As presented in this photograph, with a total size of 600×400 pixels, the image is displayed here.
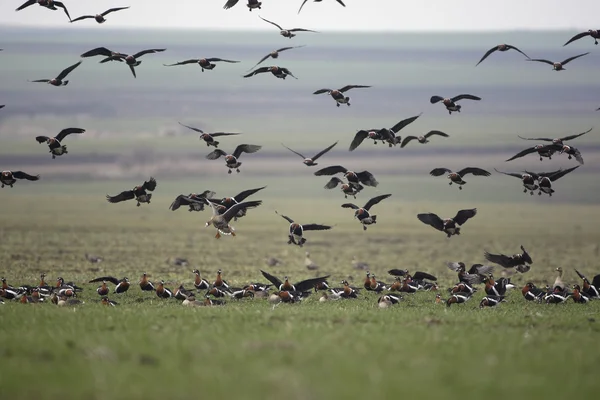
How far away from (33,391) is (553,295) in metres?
20.5

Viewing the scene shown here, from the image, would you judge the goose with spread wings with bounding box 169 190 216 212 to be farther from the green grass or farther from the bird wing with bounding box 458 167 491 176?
the bird wing with bounding box 458 167 491 176

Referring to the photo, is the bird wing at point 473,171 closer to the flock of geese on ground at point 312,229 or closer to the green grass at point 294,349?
the flock of geese on ground at point 312,229

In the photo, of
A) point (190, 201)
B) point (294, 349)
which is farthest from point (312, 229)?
point (294, 349)

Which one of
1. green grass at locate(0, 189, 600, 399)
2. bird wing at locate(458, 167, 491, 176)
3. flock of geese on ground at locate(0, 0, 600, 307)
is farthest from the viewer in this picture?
bird wing at locate(458, 167, 491, 176)

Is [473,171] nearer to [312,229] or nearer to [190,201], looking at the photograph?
[312,229]

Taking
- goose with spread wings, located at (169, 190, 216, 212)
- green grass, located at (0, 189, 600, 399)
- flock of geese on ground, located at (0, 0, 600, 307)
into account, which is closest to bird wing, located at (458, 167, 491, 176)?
flock of geese on ground, located at (0, 0, 600, 307)

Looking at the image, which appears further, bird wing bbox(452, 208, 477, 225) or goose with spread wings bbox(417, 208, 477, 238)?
goose with spread wings bbox(417, 208, 477, 238)

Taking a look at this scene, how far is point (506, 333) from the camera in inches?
735

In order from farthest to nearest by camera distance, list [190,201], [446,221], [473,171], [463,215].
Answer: [473,171] → [446,221] → [463,215] → [190,201]

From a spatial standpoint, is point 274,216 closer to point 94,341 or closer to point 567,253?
point 567,253

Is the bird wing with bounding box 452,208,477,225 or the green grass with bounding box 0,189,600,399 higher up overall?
the green grass with bounding box 0,189,600,399

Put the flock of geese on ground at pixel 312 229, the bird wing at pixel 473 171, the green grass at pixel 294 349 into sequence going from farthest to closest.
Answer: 1. the bird wing at pixel 473 171
2. the flock of geese on ground at pixel 312 229
3. the green grass at pixel 294 349

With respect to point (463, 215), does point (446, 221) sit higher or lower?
lower

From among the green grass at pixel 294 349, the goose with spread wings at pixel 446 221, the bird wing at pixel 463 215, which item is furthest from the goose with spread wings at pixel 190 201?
the bird wing at pixel 463 215
